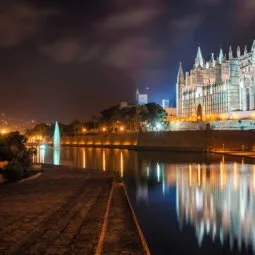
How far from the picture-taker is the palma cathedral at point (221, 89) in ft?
267

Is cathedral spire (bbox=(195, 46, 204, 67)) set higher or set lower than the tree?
higher

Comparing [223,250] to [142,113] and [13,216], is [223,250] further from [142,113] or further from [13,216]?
[142,113]

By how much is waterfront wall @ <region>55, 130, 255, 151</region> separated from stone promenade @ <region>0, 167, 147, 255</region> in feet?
129

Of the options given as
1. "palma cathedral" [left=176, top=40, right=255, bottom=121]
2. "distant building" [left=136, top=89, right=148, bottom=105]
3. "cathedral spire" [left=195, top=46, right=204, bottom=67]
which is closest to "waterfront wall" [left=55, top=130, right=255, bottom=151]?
"palma cathedral" [left=176, top=40, right=255, bottom=121]

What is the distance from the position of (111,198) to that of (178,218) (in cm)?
285

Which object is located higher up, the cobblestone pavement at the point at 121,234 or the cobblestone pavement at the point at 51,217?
the cobblestone pavement at the point at 51,217

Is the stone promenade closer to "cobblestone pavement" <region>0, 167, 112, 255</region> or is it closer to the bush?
"cobblestone pavement" <region>0, 167, 112, 255</region>

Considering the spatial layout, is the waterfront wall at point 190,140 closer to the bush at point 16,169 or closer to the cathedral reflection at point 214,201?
the cathedral reflection at point 214,201

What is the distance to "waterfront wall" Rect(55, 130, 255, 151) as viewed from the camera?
53.6 meters

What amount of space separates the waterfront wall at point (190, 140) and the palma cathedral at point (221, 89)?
18836mm

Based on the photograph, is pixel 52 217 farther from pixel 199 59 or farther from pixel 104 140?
pixel 199 59

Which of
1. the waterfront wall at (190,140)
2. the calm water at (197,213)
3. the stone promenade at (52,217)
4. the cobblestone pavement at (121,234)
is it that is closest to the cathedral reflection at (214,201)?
the calm water at (197,213)

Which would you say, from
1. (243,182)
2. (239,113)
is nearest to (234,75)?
(239,113)

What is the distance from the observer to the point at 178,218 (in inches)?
488
